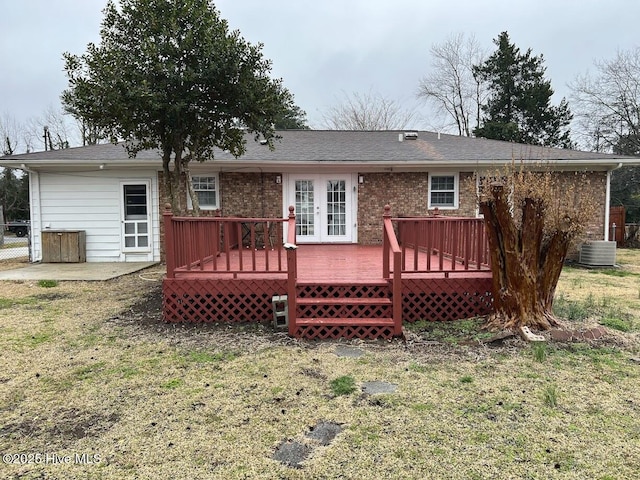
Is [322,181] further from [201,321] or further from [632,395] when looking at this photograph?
[632,395]

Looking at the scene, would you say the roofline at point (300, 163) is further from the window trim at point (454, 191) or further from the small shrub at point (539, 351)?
the small shrub at point (539, 351)

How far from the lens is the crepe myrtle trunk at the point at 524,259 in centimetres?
440

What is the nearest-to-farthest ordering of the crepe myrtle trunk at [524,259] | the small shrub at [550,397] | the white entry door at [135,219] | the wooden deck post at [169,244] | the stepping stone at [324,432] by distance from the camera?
the stepping stone at [324,432] → the small shrub at [550,397] → the crepe myrtle trunk at [524,259] → the wooden deck post at [169,244] → the white entry door at [135,219]

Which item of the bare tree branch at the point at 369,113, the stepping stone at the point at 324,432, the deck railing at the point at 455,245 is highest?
the bare tree branch at the point at 369,113

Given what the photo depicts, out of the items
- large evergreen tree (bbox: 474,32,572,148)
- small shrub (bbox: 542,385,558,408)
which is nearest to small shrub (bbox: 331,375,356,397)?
small shrub (bbox: 542,385,558,408)

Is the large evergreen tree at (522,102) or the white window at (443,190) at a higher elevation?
the large evergreen tree at (522,102)

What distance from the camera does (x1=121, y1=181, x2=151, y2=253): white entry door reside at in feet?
34.1

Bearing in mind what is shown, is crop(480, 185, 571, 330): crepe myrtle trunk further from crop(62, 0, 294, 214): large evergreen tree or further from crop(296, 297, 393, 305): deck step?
crop(62, 0, 294, 214): large evergreen tree

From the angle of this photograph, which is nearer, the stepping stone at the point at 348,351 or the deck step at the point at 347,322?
the stepping stone at the point at 348,351

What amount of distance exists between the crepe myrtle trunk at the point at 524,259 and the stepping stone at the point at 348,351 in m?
1.64

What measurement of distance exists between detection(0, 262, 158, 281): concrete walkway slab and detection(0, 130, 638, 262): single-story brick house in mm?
571

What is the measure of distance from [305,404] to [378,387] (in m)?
0.64

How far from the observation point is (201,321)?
5.20 m

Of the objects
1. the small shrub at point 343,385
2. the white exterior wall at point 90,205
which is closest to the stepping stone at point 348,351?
the small shrub at point 343,385
